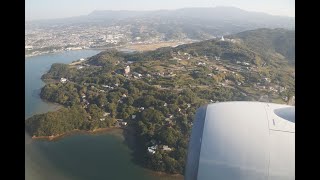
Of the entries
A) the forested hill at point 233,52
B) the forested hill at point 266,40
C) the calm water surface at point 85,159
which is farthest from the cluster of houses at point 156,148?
the forested hill at point 266,40

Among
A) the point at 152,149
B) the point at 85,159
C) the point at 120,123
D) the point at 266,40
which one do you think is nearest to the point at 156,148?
the point at 152,149

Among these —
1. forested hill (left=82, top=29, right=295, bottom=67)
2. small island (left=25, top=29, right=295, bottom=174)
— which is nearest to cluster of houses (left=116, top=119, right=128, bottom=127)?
small island (left=25, top=29, right=295, bottom=174)

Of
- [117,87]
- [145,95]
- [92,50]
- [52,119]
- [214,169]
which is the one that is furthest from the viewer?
[92,50]

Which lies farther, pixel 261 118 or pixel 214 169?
pixel 261 118

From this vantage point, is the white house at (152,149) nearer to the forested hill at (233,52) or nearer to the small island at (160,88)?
the small island at (160,88)

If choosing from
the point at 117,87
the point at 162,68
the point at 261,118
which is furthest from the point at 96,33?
the point at 261,118
